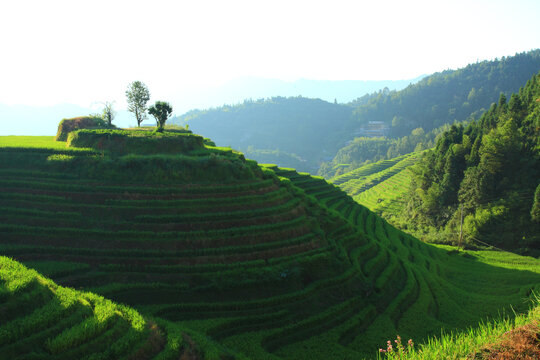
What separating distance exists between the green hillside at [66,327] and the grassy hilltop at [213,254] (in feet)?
6.16

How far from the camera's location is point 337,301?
17.8m

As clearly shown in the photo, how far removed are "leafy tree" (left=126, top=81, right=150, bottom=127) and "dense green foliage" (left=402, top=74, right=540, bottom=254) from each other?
1724 inches

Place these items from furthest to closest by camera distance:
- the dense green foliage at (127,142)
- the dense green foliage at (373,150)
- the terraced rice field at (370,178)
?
the dense green foliage at (373,150) < the terraced rice field at (370,178) < the dense green foliage at (127,142)

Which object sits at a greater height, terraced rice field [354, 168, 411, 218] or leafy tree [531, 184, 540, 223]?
leafy tree [531, 184, 540, 223]

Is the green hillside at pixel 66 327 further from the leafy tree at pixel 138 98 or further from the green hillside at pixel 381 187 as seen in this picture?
the green hillside at pixel 381 187

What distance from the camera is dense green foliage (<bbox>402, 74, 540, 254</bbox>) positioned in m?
38.5

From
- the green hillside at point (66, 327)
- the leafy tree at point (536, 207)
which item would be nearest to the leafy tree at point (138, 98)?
the green hillside at point (66, 327)

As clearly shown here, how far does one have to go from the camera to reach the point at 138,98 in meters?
33.6

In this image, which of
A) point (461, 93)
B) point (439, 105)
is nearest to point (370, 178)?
point (439, 105)

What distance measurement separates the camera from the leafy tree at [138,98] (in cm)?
3325

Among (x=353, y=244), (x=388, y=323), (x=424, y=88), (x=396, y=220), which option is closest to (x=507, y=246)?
(x=396, y=220)

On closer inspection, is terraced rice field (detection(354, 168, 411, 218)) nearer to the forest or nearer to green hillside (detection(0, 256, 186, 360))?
the forest

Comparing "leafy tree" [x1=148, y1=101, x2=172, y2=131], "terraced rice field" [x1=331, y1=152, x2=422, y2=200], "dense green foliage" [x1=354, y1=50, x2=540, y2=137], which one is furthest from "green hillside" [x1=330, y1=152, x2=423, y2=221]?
"dense green foliage" [x1=354, y1=50, x2=540, y2=137]

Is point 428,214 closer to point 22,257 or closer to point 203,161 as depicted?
point 203,161
